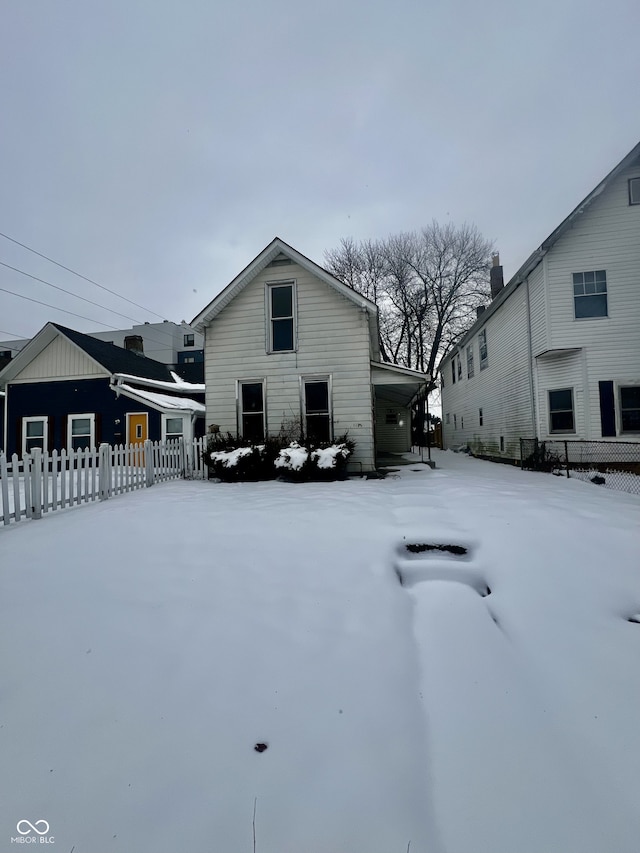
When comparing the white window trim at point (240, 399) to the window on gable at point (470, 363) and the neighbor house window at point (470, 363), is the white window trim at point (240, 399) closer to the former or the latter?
the window on gable at point (470, 363)

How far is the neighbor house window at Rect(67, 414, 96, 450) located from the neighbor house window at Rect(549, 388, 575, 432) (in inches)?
703

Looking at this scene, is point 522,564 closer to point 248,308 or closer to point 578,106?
point 248,308

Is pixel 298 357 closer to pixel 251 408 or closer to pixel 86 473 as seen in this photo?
pixel 251 408

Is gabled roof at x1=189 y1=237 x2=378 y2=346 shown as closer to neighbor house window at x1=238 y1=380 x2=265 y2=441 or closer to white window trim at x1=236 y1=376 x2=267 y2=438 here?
white window trim at x1=236 y1=376 x2=267 y2=438

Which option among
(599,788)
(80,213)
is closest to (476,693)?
(599,788)

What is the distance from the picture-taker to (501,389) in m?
15.6

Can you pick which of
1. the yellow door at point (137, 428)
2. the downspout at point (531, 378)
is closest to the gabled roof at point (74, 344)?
the yellow door at point (137, 428)

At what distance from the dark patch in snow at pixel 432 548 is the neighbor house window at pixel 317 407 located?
20.8 feet

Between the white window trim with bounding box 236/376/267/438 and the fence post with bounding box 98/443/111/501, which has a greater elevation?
the white window trim with bounding box 236/376/267/438

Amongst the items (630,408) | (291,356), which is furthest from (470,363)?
(291,356)

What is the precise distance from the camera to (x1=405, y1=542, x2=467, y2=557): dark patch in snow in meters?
4.19

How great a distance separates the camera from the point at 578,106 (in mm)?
16922

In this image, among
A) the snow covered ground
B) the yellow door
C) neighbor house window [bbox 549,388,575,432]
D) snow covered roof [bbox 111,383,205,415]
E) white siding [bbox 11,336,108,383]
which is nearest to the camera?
the snow covered ground

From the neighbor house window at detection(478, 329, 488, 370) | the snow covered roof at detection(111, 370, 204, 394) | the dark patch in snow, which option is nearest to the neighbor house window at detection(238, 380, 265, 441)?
the dark patch in snow
